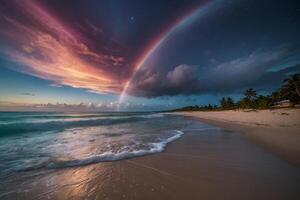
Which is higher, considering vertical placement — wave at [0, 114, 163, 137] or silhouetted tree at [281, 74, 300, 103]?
silhouetted tree at [281, 74, 300, 103]

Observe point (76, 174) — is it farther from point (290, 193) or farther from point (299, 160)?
point (299, 160)

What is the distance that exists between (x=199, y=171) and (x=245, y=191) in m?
1.36

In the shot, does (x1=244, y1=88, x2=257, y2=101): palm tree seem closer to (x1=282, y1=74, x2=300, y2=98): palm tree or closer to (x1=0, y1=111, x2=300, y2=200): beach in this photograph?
(x1=282, y1=74, x2=300, y2=98): palm tree

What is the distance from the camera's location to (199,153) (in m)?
6.25

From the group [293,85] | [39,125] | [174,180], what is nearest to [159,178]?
[174,180]

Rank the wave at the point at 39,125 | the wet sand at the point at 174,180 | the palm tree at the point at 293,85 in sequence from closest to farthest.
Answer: the wet sand at the point at 174,180 → the wave at the point at 39,125 → the palm tree at the point at 293,85

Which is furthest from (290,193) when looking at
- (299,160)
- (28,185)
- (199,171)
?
(28,185)

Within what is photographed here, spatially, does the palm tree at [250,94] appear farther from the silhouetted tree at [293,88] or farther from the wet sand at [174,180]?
the wet sand at [174,180]

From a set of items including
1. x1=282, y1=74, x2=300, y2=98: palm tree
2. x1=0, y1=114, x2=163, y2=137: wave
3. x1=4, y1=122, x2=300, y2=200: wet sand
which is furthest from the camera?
x1=282, y1=74, x2=300, y2=98: palm tree

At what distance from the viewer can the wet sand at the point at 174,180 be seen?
3.17 meters

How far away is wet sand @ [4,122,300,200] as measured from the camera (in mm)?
3168

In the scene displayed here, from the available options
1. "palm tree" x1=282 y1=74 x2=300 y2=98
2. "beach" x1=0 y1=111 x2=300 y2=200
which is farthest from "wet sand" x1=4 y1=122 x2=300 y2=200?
"palm tree" x1=282 y1=74 x2=300 y2=98

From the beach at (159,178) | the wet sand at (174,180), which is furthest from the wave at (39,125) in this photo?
the wet sand at (174,180)

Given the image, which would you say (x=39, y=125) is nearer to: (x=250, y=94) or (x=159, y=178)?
(x=159, y=178)
